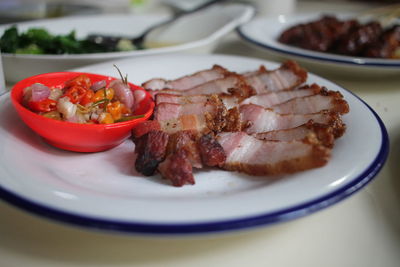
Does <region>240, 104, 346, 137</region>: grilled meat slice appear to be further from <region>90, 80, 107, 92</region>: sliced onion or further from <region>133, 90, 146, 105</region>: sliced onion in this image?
<region>90, 80, 107, 92</region>: sliced onion

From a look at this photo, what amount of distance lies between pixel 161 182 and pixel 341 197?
0.70 m

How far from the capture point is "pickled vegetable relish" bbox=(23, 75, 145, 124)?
5.26ft

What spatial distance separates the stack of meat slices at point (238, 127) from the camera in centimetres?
148

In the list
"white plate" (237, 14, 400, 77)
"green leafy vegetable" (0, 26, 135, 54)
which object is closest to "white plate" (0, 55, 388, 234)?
"white plate" (237, 14, 400, 77)

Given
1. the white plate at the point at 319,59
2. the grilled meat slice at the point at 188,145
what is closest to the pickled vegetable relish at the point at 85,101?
the grilled meat slice at the point at 188,145

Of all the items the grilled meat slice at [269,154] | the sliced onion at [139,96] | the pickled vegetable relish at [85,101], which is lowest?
the grilled meat slice at [269,154]

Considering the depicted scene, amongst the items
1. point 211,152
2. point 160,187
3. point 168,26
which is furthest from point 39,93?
point 168,26

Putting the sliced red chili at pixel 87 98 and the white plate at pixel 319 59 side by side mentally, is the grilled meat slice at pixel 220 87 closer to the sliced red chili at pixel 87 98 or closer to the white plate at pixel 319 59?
the sliced red chili at pixel 87 98

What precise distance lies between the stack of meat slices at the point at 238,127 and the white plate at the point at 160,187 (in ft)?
0.19

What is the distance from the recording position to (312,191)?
4.03 ft

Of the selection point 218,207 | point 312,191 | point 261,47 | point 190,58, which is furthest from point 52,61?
point 312,191

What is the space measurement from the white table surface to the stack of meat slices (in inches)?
10.2

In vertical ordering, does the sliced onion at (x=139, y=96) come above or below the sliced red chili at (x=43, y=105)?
below

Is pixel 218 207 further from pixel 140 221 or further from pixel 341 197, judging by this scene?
pixel 341 197
